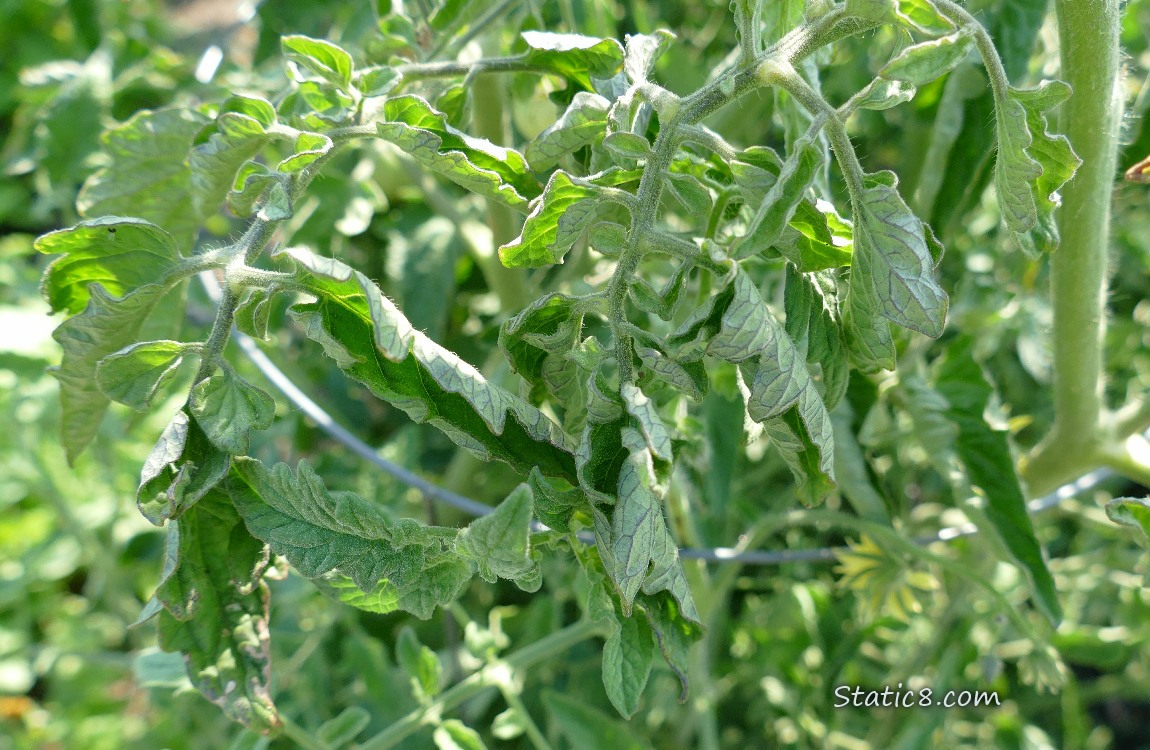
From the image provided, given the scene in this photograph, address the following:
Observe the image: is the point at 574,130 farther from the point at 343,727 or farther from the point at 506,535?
the point at 343,727

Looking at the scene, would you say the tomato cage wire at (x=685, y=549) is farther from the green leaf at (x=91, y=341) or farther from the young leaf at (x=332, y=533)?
the young leaf at (x=332, y=533)

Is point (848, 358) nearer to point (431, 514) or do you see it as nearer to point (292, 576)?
point (431, 514)

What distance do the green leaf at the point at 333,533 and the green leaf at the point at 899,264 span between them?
0.24 metres

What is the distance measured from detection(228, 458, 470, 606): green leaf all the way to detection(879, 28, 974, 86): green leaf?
0.31m

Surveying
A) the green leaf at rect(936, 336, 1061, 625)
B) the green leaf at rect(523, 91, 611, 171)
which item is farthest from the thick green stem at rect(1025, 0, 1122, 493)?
the green leaf at rect(523, 91, 611, 171)

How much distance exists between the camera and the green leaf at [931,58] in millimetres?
436

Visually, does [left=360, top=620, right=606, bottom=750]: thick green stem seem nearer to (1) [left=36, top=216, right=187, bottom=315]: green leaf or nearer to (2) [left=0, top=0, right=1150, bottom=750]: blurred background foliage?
(2) [left=0, top=0, right=1150, bottom=750]: blurred background foliage

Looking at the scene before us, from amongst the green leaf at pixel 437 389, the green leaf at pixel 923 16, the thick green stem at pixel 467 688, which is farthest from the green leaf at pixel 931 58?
the thick green stem at pixel 467 688

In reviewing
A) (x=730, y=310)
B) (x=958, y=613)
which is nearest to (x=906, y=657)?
(x=958, y=613)

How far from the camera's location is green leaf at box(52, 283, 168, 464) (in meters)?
0.52

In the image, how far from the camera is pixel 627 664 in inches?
19.3

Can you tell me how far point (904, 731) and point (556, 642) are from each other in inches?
17.1

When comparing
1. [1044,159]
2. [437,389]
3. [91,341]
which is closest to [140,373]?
[91,341]

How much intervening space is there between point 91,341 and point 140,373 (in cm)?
6
